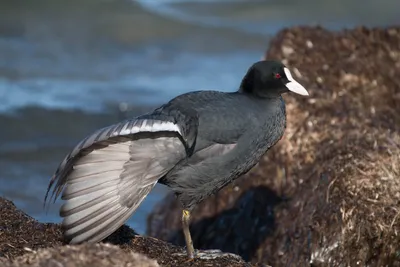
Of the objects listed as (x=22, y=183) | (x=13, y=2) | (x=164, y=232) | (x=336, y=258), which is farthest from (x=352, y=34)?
(x=13, y=2)

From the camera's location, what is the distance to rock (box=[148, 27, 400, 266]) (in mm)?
7188

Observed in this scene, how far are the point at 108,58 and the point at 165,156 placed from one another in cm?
1154

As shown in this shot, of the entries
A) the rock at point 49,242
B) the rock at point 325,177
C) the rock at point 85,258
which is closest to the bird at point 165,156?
the rock at point 49,242

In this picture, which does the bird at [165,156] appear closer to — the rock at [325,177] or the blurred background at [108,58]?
the rock at [325,177]

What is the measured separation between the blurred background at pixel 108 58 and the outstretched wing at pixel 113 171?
4.60 m

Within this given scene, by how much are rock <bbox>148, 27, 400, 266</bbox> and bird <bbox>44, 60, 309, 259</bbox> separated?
1159 mm

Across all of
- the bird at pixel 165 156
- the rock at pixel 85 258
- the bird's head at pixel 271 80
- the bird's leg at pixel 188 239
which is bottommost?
the bird's leg at pixel 188 239

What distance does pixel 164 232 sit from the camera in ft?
30.3

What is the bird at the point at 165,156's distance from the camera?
5.72 m

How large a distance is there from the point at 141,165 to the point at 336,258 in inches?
81.3

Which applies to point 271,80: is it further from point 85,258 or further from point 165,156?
point 85,258

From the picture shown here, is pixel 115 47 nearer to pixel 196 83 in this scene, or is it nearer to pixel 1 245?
pixel 196 83

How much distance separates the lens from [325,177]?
772cm

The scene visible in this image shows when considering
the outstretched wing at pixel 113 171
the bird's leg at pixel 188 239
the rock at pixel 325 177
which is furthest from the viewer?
the rock at pixel 325 177
